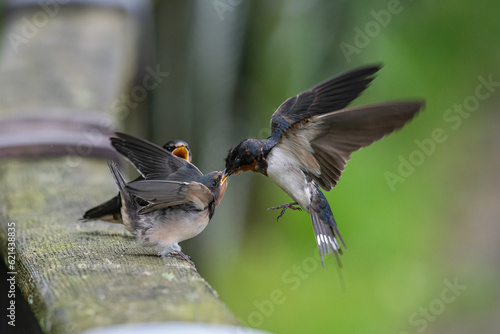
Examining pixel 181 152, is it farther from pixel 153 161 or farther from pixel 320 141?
pixel 320 141

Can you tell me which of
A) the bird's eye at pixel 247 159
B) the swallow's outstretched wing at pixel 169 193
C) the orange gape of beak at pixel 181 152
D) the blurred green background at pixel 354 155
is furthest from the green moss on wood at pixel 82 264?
the blurred green background at pixel 354 155

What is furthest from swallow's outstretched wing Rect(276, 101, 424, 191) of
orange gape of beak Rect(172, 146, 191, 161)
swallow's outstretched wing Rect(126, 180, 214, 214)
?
orange gape of beak Rect(172, 146, 191, 161)

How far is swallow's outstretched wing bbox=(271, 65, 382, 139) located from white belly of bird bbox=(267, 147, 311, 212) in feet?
0.49

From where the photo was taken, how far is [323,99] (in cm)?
262

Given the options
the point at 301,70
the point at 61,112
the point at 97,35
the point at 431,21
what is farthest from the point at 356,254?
the point at 61,112

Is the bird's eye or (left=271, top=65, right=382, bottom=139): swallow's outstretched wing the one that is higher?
(left=271, top=65, right=382, bottom=139): swallow's outstretched wing

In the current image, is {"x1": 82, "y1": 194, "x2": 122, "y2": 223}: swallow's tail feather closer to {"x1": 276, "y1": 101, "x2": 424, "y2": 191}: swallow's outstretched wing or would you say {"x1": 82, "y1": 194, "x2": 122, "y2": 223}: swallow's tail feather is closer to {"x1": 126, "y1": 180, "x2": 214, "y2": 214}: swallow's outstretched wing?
{"x1": 126, "y1": 180, "x2": 214, "y2": 214}: swallow's outstretched wing

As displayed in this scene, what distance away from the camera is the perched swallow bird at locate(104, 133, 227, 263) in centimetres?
205

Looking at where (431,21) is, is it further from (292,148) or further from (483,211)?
(292,148)

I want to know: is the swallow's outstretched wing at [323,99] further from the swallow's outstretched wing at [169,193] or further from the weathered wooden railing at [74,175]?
the weathered wooden railing at [74,175]

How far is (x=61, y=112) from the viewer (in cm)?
298

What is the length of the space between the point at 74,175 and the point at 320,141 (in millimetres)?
1095

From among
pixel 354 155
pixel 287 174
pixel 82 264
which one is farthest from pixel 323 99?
pixel 354 155

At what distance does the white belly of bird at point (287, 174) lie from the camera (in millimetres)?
2334
